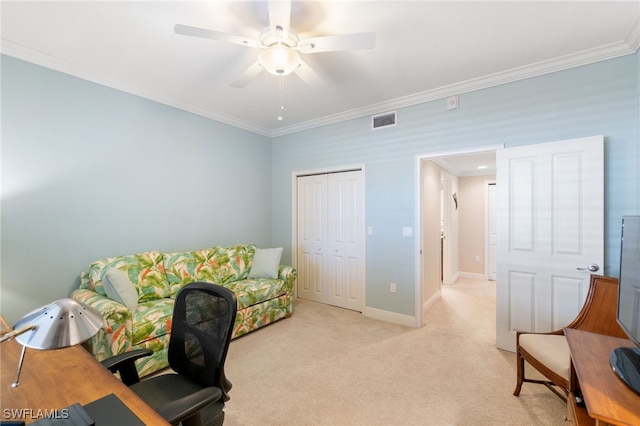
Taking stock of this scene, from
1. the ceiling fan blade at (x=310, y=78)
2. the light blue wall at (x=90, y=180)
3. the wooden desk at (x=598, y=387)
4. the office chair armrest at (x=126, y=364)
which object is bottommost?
the office chair armrest at (x=126, y=364)

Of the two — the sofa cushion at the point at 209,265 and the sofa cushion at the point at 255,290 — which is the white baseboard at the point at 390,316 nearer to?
the sofa cushion at the point at 255,290

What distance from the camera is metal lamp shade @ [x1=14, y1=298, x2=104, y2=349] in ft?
2.46

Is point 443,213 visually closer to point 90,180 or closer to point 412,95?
point 412,95

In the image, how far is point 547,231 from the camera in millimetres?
2521

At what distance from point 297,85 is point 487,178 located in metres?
4.64

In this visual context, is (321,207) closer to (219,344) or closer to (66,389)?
(219,344)

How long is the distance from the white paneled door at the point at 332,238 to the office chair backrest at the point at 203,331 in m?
2.65

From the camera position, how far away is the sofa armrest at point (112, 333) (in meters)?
2.03

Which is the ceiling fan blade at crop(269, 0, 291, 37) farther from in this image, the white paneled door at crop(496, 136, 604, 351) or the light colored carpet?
the light colored carpet

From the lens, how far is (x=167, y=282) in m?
2.99

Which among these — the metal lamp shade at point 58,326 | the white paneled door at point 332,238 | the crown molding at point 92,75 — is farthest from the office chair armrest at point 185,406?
the crown molding at point 92,75

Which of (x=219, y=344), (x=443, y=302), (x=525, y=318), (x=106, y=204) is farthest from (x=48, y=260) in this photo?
(x=443, y=302)

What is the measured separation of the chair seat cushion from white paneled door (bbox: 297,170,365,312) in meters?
2.03

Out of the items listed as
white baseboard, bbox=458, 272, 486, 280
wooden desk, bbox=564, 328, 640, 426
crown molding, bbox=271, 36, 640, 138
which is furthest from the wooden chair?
white baseboard, bbox=458, 272, 486, 280
